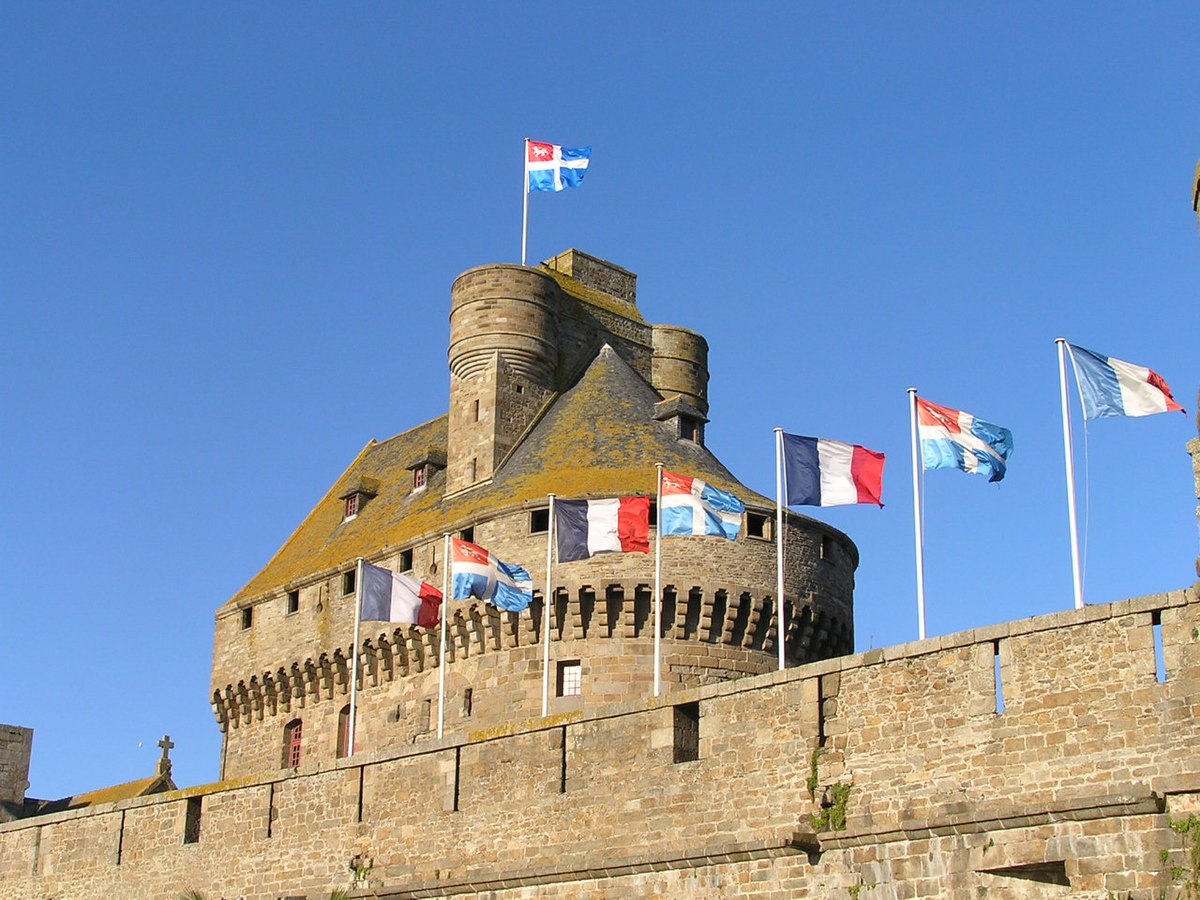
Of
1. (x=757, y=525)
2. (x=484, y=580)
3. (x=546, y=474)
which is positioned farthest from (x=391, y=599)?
(x=757, y=525)

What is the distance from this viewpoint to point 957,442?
1903 centimetres

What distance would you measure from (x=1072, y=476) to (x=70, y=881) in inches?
637

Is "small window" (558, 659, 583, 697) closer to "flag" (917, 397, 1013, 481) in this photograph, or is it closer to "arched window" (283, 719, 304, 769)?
"arched window" (283, 719, 304, 769)

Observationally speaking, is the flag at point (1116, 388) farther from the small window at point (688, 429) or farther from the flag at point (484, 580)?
the small window at point (688, 429)

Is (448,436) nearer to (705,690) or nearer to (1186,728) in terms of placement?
(705,690)

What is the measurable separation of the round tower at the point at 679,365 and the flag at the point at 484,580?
10312mm

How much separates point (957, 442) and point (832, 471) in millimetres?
2085

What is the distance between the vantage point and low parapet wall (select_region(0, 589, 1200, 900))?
46.9 ft

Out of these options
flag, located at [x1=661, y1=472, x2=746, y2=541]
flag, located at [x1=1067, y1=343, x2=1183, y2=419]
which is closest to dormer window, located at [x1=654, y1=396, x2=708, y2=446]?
flag, located at [x1=661, y1=472, x2=746, y2=541]

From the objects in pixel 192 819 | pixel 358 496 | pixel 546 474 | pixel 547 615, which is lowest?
pixel 192 819

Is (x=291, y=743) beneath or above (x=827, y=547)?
beneath

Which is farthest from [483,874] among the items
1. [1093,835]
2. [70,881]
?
[70,881]

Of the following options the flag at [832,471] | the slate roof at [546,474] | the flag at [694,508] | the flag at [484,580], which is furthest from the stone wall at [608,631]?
the flag at [832,471]

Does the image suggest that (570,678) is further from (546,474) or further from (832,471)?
(832,471)
